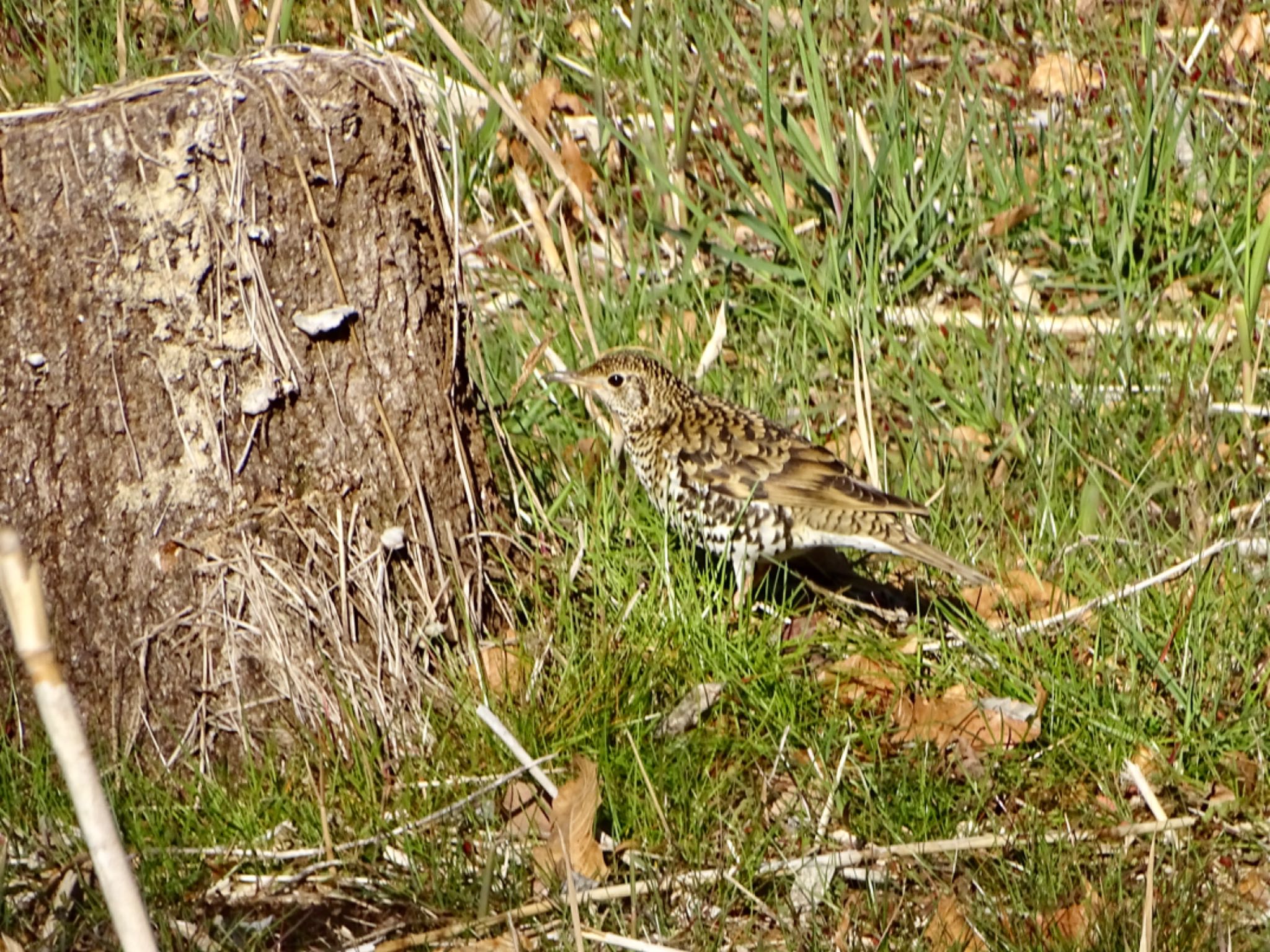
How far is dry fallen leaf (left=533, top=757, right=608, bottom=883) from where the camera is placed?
374cm

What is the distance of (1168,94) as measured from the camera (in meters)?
6.52

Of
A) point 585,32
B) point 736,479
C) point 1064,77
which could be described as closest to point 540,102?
point 585,32

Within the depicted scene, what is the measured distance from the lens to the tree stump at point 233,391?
3830 mm

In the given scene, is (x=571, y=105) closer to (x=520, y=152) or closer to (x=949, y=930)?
(x=520, y=152)

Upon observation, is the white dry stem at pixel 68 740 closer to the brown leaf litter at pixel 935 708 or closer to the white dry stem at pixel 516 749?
the white dry stem at pixel 516 749

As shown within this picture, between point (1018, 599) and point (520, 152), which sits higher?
point (520, 152)

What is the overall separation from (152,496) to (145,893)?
3.38 feet

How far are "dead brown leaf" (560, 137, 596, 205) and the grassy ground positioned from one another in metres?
0.13

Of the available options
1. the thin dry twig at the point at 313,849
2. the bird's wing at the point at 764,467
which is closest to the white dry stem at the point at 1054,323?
the bird's wing at the point at 764,467

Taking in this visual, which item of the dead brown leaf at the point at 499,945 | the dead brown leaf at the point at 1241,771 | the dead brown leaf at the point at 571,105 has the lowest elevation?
the dead brown leaf at the point at 1241,771

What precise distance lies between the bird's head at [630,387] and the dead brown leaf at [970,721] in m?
1.42

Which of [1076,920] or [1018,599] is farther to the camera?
[1018,599]

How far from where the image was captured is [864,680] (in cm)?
451

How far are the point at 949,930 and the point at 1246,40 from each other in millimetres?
5774
